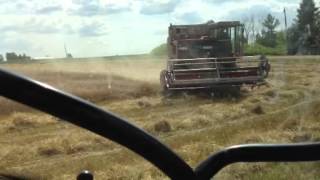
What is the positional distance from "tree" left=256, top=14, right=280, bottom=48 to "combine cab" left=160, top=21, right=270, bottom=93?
5096 cm

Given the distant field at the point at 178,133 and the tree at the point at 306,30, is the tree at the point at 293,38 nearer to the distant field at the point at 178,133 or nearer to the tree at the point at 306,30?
the tree at the point at 306,30

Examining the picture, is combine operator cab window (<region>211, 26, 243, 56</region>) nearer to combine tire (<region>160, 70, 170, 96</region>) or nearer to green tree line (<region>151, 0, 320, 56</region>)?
combine tire (<region>160, 70, 170, 96</region>)

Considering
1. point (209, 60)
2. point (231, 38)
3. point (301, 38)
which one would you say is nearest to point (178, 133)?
point (209, 60)

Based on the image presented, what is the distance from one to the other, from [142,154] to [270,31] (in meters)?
83.6

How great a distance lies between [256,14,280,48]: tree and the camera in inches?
3022

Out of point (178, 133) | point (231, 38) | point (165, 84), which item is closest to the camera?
point (178, 133)

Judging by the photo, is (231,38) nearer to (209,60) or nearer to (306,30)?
(209,60)

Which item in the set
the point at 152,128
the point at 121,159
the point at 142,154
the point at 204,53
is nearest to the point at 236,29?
the point at 204,53

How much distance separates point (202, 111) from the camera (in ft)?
52.1

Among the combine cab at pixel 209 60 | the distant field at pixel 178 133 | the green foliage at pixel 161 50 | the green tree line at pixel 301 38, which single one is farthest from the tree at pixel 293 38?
the distant field at pixel 178 133

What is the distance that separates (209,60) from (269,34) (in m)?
62.5

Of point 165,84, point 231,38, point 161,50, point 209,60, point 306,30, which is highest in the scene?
point 231,38

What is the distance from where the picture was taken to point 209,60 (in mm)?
20938

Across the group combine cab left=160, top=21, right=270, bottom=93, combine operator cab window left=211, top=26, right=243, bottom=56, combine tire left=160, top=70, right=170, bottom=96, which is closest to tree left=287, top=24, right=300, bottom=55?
combine operator cab window left=211, top=26, right=243, bottom=56
